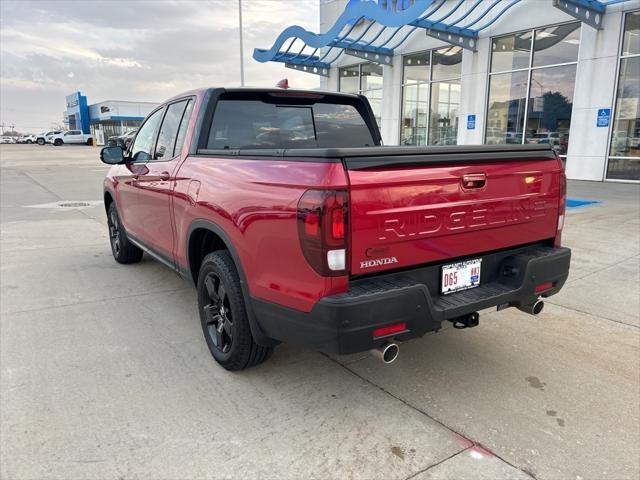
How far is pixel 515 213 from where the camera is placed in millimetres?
2996

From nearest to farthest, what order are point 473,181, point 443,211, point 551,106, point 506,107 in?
point 443,211
point 473,181
point 551,106
point 506,107

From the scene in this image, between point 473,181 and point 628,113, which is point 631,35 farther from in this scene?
point 473,181

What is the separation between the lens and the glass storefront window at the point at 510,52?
1512 cm

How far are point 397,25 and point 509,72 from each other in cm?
408

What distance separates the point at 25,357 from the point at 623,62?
48.7 ft

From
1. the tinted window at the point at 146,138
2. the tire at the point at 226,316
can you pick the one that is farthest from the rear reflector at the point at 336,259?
the tinted window at the point at 146,138

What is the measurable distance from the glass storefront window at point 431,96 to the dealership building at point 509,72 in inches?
1.6

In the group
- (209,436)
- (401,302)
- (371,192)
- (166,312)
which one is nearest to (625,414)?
(401,302)

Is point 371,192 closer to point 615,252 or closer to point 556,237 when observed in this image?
point 556,237

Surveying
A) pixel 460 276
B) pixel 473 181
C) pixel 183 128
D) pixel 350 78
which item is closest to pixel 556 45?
pixel 350 78

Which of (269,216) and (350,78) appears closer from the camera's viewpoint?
(269,216)

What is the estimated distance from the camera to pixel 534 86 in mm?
15070

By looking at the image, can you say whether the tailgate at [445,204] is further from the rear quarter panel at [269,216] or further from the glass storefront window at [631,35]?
the glass storefront window at [631,35]

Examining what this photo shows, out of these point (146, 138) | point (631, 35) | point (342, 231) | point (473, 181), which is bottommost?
point (342, 231)
